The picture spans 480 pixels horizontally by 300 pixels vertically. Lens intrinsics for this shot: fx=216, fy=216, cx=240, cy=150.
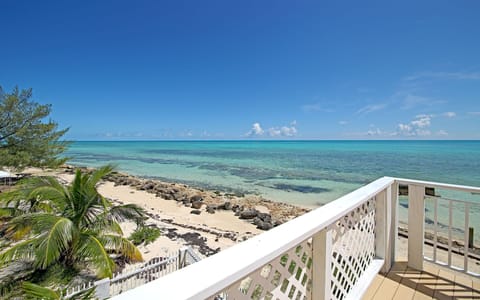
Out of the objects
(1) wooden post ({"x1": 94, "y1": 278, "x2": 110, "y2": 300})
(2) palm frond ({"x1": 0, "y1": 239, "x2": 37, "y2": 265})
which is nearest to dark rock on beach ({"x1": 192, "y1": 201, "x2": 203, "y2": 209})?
(2) palm frond ({"x1": 0, "y1": 239, "x2": 37, "y2": 265})

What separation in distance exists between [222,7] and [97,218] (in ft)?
31.7

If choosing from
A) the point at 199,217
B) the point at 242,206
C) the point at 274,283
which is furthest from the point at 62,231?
the point at 242,206

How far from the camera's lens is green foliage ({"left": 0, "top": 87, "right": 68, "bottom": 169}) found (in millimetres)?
10383

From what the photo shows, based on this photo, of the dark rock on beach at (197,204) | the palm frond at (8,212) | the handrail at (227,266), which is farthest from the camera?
the dark rock on beach at (197,204)

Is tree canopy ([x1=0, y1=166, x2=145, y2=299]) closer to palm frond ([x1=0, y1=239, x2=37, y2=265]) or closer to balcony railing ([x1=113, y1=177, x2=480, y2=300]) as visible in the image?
palm frond ([x1=0, y1=239, x2=37, y2=265])

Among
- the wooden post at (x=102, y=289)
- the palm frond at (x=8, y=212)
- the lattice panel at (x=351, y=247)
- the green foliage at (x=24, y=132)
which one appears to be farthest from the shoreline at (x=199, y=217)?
the lattice panel at (x=351, y=247)

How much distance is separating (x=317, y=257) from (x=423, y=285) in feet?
6.33

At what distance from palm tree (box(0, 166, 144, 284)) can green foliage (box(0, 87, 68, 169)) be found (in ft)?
26.8

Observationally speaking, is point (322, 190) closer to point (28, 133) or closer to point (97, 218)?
point (97, 218)

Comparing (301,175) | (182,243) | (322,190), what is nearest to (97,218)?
(182,243)

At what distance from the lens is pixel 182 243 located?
21.3 feet

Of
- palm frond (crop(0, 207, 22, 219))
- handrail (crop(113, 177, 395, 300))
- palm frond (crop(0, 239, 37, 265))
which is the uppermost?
handrail (crop(113, 177, 395, 300))

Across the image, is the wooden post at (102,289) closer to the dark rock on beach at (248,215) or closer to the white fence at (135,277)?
the white fence at (135,277)

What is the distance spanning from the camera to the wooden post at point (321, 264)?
1315 mm
